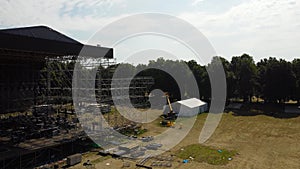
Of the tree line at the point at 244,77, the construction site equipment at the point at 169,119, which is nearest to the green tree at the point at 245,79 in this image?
the tree line at the point at 244,77

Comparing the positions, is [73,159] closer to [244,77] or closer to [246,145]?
[246,145]

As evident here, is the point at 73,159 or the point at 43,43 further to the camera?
the point at 43,43

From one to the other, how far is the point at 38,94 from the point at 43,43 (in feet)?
34.0

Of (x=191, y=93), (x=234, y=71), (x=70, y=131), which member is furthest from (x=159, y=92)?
(x=70, y=131)

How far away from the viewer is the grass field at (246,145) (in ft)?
34.0

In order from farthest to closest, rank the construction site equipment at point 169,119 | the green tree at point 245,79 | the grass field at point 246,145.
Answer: the green tree at point 245,79 → the construction site equipment at point 169,119 → the grass field at point 246,145

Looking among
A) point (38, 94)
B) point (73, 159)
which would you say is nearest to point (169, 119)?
point (73, 159)

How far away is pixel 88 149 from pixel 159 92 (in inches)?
684

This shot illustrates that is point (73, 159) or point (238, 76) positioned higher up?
point (238, 76)

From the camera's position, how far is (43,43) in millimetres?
11633

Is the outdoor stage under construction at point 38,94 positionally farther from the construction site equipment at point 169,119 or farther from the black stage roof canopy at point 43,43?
the construction site equipment at point 169,119

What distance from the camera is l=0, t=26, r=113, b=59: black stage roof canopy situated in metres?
10.4

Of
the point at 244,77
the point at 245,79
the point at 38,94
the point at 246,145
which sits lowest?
the point at 246,145

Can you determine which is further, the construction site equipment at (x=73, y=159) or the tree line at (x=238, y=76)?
the tree line at (x=238, y=76)
